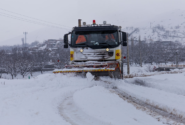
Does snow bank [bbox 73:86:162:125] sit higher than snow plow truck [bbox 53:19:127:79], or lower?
lower

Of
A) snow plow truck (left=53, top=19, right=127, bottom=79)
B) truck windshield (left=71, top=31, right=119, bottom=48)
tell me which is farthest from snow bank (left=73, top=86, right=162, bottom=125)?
truck windshield (left=71, top=31, right=119, bottom=48)

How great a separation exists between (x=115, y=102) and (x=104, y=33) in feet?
20.3

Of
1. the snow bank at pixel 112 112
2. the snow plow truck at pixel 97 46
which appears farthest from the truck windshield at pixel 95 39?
the snow bank at pixel 112 112

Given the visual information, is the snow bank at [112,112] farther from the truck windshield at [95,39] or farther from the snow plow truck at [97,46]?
the truck windshield at [95,39]

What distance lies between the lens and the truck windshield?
11.1m

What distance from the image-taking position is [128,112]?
→ 4.75 metres

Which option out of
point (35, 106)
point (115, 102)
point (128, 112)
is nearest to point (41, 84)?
point (35, 106)

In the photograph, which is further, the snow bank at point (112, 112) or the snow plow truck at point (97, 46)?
the snow plow truck at point (97, 46)

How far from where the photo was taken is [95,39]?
11.2m

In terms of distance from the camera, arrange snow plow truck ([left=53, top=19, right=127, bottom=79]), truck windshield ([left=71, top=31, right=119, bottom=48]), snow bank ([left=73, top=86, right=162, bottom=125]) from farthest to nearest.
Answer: truck windshield ([left=71, top=31, right=119, bottom=48]) < snow plow truck ([left=53, top=19, right=127, bottom=79]) < snow bank ([left=73, top=86, right=162, bottom=125])

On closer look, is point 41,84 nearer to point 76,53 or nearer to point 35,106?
point 76,53

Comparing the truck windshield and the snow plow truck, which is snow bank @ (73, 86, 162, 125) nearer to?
the snow plow truck

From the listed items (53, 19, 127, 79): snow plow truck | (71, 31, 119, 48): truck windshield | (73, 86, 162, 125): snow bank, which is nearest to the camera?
(73, 86, 162, 125): snow bank

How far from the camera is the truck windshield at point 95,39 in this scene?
1105 centimetres
